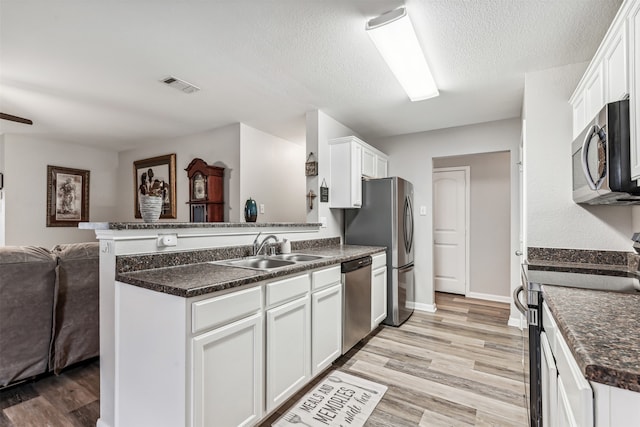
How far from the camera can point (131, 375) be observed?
156 centimetres

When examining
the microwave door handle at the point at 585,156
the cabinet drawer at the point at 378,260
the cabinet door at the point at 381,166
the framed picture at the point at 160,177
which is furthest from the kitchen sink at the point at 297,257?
the framed picture at the point at 160,177

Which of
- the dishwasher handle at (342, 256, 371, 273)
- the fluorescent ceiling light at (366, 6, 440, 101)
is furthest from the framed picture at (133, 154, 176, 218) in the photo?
the fluorescent ceiling light at (366, 6, 440, 101)

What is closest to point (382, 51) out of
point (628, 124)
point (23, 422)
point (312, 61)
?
point (312, 61)

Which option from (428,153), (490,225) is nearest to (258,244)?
(428,153)

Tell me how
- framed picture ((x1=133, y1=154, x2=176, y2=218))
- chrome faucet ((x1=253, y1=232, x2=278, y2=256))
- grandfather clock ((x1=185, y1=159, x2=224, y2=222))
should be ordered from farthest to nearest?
1. framed picture ((x1=133, y1=154, x2=176, y2=218))
2. grandfather clock ((x1=185, y1=159, x2=224, y2=222))
3. chrome faucet ((x1=253, y1=232, x2=278, y2=256))

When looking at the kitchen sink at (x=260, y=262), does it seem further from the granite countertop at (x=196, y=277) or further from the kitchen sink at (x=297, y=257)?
the granite countertop at (x=196, y=277)

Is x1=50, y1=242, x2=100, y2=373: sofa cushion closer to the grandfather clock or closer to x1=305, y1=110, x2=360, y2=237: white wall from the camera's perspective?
the grandfather clock

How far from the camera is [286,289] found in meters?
1.88

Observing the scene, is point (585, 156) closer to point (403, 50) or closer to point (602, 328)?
point (602, 328)

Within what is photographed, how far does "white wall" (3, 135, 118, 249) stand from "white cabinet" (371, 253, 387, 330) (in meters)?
4.93

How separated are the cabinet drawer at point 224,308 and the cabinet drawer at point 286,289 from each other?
0.29ft

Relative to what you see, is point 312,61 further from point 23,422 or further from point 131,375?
point 23,422

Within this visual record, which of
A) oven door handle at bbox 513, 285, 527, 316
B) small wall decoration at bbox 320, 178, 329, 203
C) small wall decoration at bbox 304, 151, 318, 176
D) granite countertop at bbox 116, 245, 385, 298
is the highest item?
small wall decoration at bbox 304, 151, 318, 176

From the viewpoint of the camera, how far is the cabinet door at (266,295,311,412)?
1.75 m
